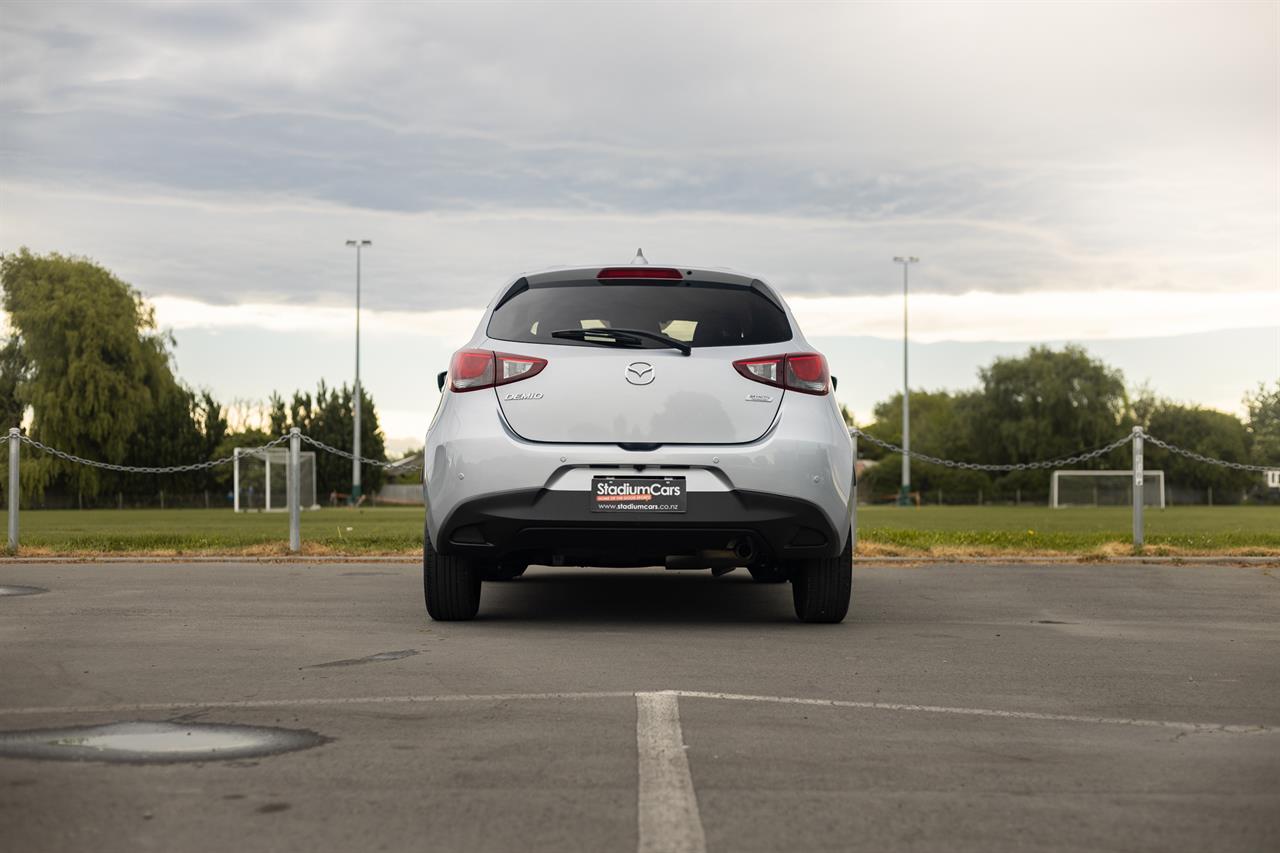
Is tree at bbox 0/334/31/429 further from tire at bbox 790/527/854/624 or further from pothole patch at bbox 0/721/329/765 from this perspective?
pothole patch at bbox 0/721/329/765

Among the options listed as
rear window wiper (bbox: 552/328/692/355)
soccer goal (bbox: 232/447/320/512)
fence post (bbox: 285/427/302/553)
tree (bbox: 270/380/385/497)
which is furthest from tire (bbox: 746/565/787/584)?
Result: tree (bbox: 270/380/385/497)

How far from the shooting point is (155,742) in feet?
14.7

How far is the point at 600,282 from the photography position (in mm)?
7797

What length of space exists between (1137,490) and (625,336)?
8.84 metres

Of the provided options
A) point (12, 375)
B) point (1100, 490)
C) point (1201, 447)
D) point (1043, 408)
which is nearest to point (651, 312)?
point (12, 375)

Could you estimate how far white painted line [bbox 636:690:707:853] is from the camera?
11.1 ft

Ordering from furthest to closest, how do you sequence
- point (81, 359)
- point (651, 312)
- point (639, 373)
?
point (81, 359)
point (651, 312)
point (639, 373)

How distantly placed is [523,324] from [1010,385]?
93.0m

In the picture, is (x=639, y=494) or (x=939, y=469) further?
(x=939, y=469)

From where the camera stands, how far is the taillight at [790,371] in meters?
7.41

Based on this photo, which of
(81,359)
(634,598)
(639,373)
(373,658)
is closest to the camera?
(373,658)

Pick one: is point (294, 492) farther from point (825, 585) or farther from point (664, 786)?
point (664, 786)

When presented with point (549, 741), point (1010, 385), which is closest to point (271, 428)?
point (1010, 385)

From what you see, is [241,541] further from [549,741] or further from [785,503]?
[549,741]
